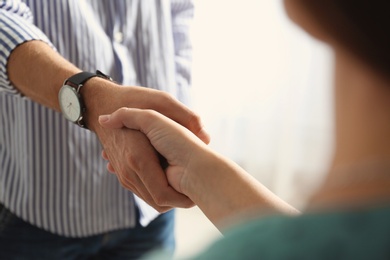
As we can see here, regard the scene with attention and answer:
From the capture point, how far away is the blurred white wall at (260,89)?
3053 mm

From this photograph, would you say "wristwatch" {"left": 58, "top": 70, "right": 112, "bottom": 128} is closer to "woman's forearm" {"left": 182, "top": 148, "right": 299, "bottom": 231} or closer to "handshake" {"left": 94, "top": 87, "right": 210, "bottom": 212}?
"handshake" {"left": 94, "top": 87, "right": 210, "bottom": 212}

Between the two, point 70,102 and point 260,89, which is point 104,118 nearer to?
point 70,102

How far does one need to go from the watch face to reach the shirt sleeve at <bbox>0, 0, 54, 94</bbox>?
136 mm

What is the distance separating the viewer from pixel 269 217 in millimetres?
556

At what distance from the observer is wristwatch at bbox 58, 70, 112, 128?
4.21ft

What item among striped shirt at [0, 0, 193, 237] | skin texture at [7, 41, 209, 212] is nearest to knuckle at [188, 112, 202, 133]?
skin texture at [7, 41, 209, 212]

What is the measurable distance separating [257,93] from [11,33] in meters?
1.98

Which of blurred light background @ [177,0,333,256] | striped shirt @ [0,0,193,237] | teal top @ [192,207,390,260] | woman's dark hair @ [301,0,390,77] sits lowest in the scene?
blurred light background @ [177,0,333,256]

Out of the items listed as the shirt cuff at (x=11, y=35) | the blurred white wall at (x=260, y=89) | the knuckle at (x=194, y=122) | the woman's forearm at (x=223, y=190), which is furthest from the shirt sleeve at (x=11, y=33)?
the blurred white wall at (x=260, y=89)

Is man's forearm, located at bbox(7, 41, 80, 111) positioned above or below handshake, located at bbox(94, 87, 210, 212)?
above

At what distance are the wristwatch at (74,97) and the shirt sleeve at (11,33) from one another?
5.2 inches

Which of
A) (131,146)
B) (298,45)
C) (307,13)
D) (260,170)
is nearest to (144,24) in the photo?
(131,146)

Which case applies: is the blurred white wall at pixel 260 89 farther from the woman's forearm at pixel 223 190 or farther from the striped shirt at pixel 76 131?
the woman's forearm at pixel 223 190

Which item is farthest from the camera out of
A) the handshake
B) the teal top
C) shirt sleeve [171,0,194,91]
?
shirt sleeve [171,0,194,91]
